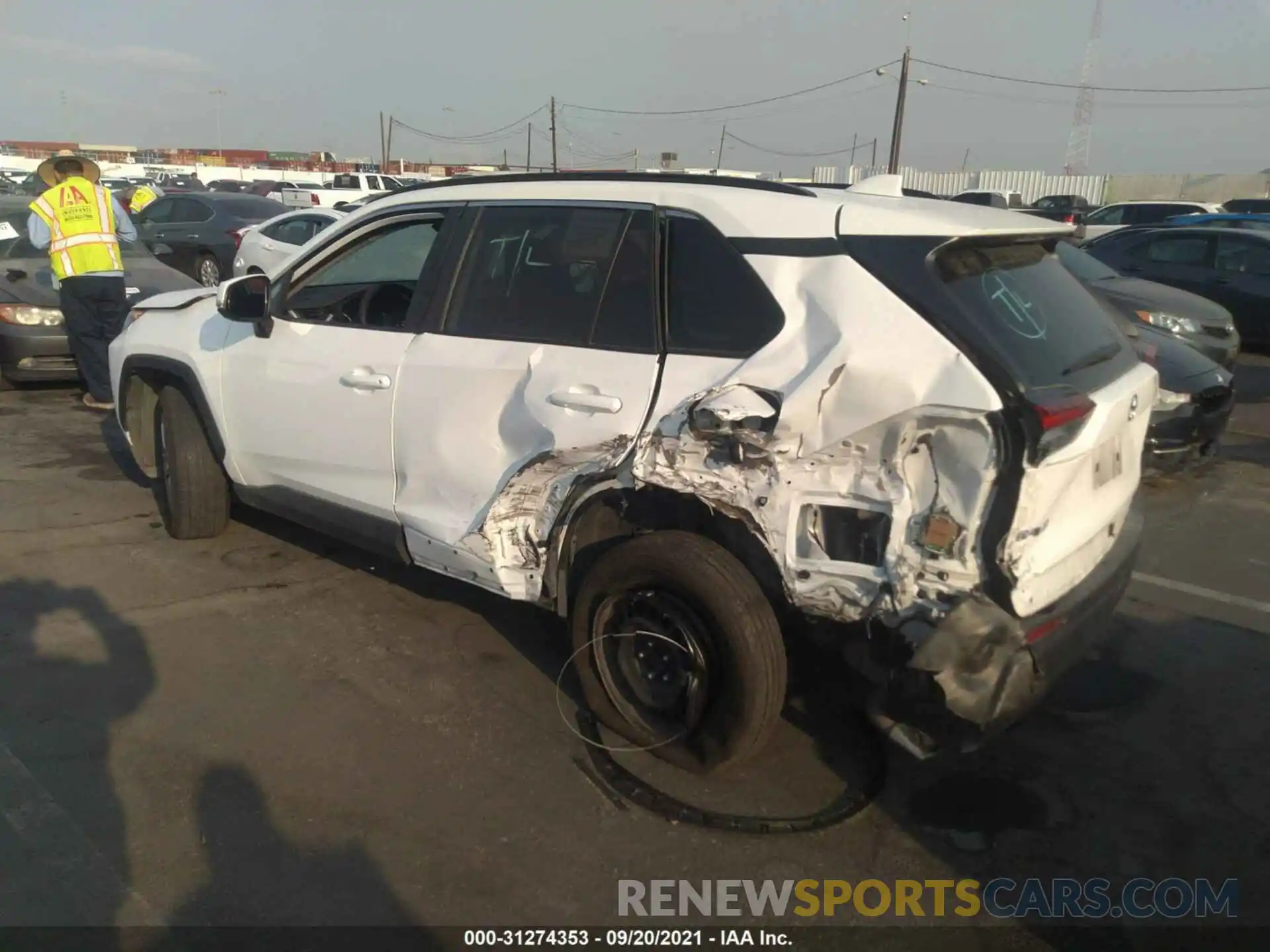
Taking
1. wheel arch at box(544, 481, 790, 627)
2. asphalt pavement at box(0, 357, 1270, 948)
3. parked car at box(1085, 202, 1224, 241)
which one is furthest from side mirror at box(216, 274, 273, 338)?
parked car at box(1085, 202, 1224, 241)

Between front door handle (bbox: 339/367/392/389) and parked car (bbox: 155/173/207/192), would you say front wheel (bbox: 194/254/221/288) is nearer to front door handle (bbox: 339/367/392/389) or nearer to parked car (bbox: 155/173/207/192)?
front door handle (bbox: 339/367/392/389)

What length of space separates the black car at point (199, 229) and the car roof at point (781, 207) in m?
12.6

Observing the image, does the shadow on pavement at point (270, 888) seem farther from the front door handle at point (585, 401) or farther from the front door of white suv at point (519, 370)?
the front door handle at point (585, 401)

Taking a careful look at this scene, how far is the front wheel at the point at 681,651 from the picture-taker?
9.65 feet

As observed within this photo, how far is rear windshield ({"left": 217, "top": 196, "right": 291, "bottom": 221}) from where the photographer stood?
50.6 feet

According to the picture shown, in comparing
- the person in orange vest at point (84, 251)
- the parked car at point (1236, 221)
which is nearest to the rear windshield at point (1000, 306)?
the person in orange vest at point (84, 251)

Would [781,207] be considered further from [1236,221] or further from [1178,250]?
[1236,221]

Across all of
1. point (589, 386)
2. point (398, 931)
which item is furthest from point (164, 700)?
point (589, 386)

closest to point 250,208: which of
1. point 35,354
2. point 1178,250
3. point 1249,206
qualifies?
point 35,354

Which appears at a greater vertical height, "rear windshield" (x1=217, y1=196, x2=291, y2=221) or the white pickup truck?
the white pickup truck

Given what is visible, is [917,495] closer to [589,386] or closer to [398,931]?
[589,386]

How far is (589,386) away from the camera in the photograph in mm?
3232

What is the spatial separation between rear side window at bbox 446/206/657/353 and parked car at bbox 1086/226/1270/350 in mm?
10815

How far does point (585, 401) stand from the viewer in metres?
3.21
